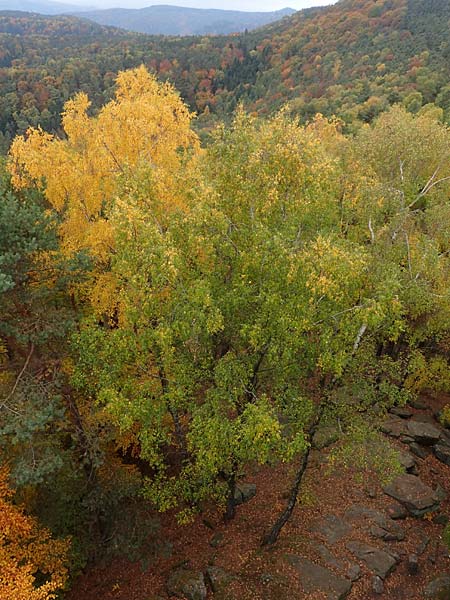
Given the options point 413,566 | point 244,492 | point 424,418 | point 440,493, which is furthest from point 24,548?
point 424,418

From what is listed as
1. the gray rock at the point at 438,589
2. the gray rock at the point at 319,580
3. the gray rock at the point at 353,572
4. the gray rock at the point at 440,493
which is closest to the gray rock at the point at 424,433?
the gray rock at the point at 440,493

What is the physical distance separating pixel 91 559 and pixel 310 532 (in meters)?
9.53

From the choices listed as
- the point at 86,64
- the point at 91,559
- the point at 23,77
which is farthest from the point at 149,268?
the point at 86,64

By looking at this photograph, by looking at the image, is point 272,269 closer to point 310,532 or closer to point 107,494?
point 107,494

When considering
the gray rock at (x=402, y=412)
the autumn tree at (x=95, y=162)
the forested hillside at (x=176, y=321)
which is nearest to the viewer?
the forested hillside at (x=176, y=321)

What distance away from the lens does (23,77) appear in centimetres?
14962

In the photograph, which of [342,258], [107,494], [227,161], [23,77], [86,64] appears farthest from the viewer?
[86,64]

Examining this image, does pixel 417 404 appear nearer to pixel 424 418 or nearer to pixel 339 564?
pixel 424 418

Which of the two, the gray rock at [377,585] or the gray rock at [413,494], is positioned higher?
the gray rock at [377,585]

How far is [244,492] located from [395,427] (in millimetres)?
10457

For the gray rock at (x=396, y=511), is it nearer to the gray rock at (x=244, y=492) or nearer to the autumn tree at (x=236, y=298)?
the gray rock at (x=244, y=492)

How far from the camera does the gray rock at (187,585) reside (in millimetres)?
15922

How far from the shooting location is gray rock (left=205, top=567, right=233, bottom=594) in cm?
1613

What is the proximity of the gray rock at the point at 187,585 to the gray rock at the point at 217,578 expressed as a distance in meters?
0.28
